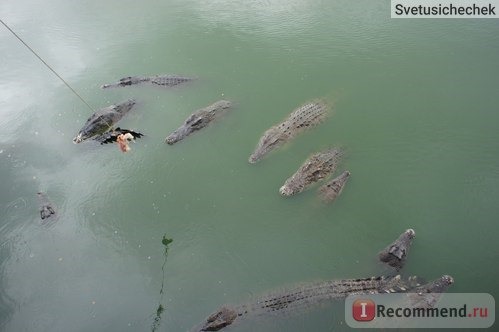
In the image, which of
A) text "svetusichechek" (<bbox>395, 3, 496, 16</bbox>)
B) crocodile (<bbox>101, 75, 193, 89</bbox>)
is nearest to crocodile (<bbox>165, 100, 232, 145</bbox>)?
crocodile (<bbox>101, 75, 193, 89</bbox>)

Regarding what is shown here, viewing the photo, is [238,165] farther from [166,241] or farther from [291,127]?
[166,241]

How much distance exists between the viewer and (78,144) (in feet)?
27.0

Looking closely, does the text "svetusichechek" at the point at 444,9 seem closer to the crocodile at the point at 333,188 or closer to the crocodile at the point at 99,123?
the crocodile at the point at 333,188

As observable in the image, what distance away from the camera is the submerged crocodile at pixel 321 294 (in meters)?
5.48

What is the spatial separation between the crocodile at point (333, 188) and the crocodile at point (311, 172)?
228 mm

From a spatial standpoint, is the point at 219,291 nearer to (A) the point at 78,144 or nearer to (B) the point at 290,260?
(B) the point at 290,260

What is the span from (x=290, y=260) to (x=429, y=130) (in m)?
3.88

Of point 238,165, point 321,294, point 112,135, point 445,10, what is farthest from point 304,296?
point 445,10

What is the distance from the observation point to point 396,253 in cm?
577

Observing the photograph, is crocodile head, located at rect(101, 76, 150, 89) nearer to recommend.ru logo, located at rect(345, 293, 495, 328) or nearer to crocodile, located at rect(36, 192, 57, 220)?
crocodile, located at rect(36, 192, 57, 220)

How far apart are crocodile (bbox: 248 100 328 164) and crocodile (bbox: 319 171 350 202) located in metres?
1.32

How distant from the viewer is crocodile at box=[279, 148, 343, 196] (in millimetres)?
6844

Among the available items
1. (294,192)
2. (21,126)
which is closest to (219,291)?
(294,192)

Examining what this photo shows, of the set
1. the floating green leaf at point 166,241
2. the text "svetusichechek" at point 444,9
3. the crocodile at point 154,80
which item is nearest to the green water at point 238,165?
the floating green leaf at point 166,241
